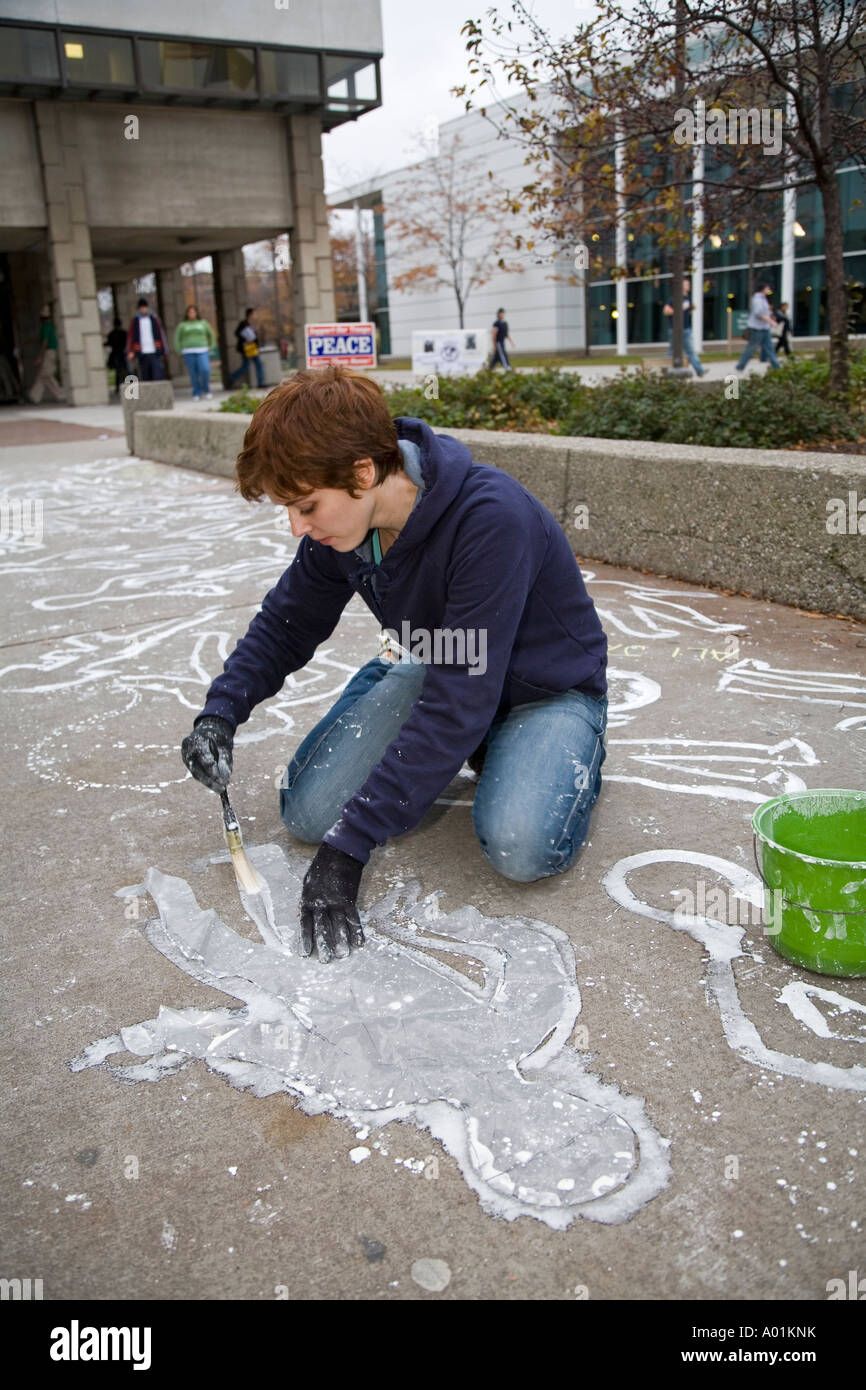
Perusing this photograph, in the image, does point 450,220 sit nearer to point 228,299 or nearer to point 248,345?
point 228,299

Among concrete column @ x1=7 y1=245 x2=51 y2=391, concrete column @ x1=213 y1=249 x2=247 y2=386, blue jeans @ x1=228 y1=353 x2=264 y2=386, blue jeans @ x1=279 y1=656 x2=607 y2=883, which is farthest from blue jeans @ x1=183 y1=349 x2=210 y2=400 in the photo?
blue jeans @ x1=279 y1=656 x2=607 y2=883

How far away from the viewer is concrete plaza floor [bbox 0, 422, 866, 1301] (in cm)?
160

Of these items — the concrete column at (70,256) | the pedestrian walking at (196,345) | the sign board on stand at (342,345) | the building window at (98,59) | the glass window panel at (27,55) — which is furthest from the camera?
the concrete column at (70,256)

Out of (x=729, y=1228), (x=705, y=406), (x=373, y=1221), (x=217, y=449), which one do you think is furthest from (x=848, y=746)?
(x=217, y=449)

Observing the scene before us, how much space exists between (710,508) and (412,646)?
261 centimetres

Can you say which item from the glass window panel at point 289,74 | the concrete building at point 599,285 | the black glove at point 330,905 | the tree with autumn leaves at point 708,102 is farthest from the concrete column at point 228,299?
the black glove at point 330,905

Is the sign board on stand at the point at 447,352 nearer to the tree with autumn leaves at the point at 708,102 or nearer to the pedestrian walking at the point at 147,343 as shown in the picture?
the pedestrian walking at the point at 147,343

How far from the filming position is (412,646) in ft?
8.90

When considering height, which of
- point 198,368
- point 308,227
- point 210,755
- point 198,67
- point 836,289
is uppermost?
point 198,67

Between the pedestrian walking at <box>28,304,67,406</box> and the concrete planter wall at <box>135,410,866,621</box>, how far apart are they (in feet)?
56.2

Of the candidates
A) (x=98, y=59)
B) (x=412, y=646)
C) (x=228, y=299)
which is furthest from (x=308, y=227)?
(x=412, y=646)

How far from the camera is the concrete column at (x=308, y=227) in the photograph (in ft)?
67.2

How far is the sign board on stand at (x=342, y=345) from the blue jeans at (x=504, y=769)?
7074mm

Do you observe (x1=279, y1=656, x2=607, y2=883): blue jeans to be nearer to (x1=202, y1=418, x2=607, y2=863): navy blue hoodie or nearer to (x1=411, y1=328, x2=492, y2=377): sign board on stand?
(x1=202, y1=418, x2=607, y2=863): navy blue hoodie
